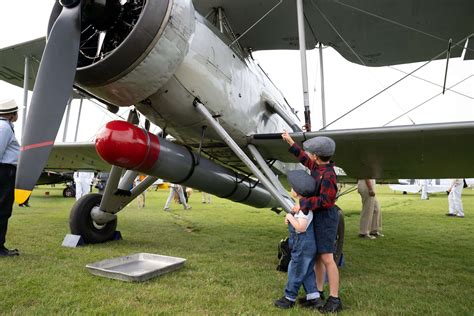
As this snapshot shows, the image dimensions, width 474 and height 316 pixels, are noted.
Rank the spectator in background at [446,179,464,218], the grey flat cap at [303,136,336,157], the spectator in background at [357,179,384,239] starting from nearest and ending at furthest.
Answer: the grey flat cap at [303,136,336,157] < the spectator in background at [357,179,384,239] < the spectator in background at [446,179,464,218]

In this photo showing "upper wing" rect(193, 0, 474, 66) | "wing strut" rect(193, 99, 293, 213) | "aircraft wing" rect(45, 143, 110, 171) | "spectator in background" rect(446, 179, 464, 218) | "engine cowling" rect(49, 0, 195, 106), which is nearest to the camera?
"engine cowling" rect(49, 0, 195, 106)

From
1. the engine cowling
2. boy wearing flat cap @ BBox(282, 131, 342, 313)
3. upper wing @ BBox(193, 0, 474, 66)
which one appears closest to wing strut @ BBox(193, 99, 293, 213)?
the engine cowling

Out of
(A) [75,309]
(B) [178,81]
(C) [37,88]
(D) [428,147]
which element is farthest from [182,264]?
(D) [428,147]

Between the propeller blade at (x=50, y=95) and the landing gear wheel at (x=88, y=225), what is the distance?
2638 mm

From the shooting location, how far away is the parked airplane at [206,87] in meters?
2.95

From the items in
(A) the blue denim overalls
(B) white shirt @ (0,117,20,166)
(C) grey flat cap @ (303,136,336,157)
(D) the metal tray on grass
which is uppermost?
(B) white shirt @ (0,117,20,166)

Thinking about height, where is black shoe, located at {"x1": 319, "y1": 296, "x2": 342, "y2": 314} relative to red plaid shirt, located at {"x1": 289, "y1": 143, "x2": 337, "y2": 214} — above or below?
below

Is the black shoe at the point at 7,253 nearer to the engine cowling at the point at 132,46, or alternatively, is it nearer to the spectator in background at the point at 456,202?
the engine cowling at the point at 132,46

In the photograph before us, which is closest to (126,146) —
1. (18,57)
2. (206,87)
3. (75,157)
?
(206,87)

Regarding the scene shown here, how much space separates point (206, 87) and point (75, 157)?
476 centimetres

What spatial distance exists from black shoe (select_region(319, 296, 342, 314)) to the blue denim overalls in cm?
14

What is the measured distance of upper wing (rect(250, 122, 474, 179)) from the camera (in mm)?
3811

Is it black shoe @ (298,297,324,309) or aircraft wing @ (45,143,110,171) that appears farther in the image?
aircraft wing @ (45,143,110,171)

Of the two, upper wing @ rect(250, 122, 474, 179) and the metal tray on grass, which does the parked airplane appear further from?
the metal tray on grass
